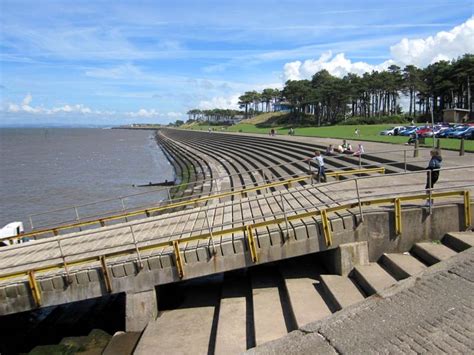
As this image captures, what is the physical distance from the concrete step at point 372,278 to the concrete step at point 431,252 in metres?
0.75

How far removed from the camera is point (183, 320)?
754 cm

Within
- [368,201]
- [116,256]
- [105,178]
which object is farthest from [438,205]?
[105,178]

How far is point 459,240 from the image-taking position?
288 inches

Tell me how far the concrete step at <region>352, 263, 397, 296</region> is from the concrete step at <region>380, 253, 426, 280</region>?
125 millimetres

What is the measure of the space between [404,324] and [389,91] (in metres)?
85.9

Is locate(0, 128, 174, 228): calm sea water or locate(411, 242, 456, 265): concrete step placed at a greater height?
locate(411, 242, 456, 265): concrete step

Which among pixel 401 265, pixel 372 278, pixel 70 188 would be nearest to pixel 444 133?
pixel 401 265

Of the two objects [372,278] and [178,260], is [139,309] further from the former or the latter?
[372,278]

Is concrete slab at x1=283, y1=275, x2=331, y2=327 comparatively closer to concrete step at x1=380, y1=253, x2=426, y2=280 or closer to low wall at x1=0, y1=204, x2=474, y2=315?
low wall at x1=0, y1=204, x2=474, y2=315

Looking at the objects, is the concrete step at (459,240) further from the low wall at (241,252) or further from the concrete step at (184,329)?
the concrete step at (184,329)

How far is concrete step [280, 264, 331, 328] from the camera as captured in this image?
20.7ft

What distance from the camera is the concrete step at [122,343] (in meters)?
6.96

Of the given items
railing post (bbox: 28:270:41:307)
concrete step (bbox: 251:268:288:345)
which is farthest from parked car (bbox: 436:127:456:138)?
railing post (bbox: 28:270:41:307)

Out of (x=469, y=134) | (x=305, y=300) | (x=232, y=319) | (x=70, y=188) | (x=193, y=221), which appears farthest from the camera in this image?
(x=70, y=188)
